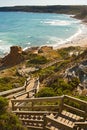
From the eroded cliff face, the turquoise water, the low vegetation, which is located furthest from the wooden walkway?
the turquoise water

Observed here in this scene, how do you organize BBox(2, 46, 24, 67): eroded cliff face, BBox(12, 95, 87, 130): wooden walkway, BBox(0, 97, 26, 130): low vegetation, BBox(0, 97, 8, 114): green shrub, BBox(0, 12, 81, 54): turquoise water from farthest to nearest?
BBox(0, 12, 81, 54): turquoise water
BBox(2, 46, 24, 67): eroded cliff face
BBox(12, 95, 87, 130): wooden walkway
BBox(0, 97, 8, 114): green shrub
BBox(0, 97, 26, 130): low vegetation

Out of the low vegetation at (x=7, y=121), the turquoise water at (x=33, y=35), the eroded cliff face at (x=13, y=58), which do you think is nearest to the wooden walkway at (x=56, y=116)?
the low vegetation at (x=7, y=121)

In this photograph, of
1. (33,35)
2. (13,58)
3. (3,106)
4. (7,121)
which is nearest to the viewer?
(7,121)

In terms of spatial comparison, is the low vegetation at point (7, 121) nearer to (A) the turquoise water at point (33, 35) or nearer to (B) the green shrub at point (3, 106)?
(B) the green shrub at point (3, 106)

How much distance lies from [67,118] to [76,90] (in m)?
7.19

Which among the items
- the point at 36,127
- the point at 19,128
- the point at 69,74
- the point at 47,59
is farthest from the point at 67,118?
the point at 47,59

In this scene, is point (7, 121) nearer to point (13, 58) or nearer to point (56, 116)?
point (56, 116)

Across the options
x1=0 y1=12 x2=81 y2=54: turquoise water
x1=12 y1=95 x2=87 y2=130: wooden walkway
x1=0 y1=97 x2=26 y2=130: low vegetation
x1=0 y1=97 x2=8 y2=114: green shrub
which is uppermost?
x1=0 y1=97 x2=8 y2=114: green shrub

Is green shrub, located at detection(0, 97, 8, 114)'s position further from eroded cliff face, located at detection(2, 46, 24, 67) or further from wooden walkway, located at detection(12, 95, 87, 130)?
eroded cliff face, located at detection(2, 46, 24, 67)

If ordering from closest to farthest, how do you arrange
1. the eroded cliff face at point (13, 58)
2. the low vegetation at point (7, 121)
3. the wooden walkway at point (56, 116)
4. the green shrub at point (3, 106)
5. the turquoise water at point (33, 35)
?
1. the low vegetation at point (7, 121)
2. the green shrub at point (3, 106)
3. the wooden walkway at point (56, 116)
4. the eroded cliff face at point (13, 58)
5. the turquoise water at point (33, 35)

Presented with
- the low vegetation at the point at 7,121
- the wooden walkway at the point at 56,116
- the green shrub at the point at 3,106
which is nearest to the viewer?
the low vegetation at the point at 7,121

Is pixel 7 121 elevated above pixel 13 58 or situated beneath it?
elevated above

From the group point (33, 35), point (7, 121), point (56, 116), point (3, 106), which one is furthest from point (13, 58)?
point (33, 35)

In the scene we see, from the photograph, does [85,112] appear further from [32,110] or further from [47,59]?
[47,59]
